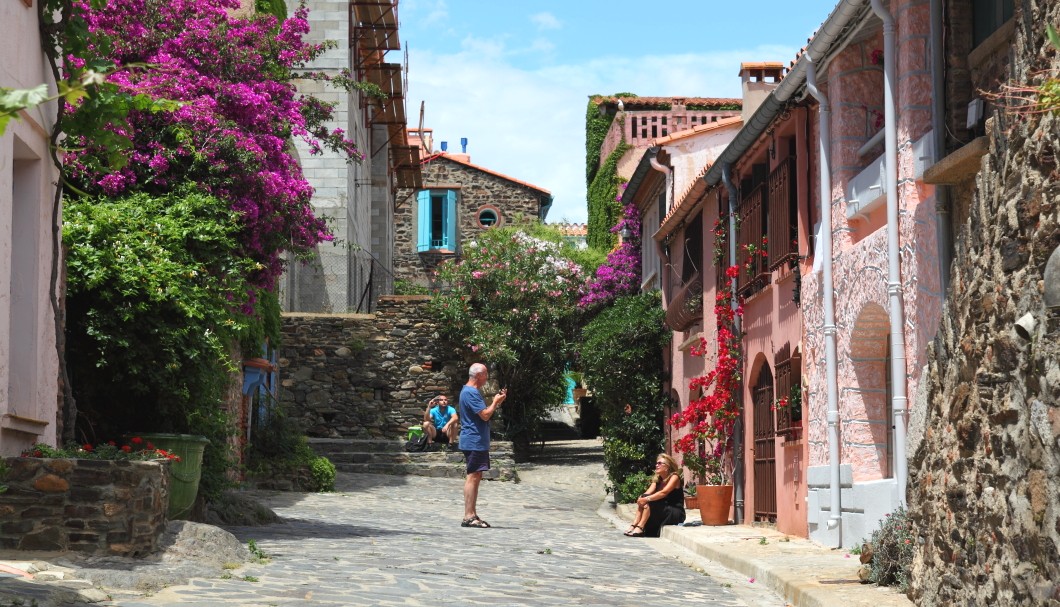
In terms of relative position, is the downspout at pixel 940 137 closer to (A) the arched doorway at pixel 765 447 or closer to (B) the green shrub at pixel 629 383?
(A) the arched doorway at pixel 765 447

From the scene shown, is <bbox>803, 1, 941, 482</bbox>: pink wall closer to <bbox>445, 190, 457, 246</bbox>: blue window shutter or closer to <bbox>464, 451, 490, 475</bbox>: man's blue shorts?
<bbox>464, 451, 490, 475</bbox>: man's blue shorts

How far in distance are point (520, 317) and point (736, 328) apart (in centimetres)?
1172

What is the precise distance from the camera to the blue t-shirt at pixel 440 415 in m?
27.1

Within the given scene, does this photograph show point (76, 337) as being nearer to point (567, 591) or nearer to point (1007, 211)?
point (567, 591)

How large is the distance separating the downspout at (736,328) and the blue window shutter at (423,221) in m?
28.9

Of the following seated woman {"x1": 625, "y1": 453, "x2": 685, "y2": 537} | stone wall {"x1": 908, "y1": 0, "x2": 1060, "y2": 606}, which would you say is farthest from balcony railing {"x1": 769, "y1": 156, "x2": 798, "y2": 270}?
stone wall {"x1": 908, "y1": 0, "x2": 1060, "y2": 606}

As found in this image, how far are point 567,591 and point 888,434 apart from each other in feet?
15.1

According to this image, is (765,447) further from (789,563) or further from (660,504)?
(789,563)

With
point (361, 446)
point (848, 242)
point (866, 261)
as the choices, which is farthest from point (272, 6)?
point (361, 446)

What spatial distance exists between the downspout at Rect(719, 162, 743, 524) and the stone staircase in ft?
25.4

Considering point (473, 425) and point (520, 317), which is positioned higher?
point (520, 317)

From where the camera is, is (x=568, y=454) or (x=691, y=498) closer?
(x=691, y=498)

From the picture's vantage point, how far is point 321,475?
21172 mm

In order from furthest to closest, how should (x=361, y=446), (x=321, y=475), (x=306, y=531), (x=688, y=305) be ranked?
(x=361, y=446), (x=321, y=475), (x=688, y=305), (x=306, y=531)
